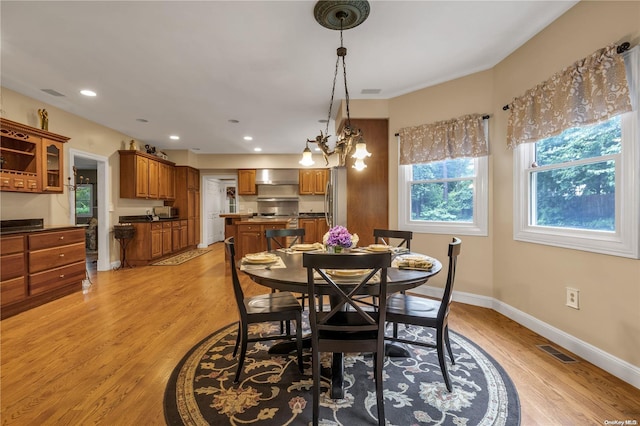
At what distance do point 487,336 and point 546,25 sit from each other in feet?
9.05

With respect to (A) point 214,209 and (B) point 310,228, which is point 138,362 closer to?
(B) point 310,228

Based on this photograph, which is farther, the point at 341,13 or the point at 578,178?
the point at 578,178

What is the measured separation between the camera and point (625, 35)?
1.81m

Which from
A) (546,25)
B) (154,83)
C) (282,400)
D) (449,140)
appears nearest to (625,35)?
(546,25)

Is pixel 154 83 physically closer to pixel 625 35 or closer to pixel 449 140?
pixel 449 140

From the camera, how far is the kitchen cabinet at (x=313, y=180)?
7.71 meters

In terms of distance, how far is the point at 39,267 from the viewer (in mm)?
3264

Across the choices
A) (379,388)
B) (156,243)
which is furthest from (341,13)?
(156,243)

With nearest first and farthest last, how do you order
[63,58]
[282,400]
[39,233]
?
1. [282,400]
2. [63,58]
3. [39,233]

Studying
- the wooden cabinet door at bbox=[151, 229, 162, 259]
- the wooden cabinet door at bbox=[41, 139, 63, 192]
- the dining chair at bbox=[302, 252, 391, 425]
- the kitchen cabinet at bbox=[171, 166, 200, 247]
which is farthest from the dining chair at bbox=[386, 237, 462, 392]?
the kitchen cabinet at bbox=[171, 166, 200, 247]

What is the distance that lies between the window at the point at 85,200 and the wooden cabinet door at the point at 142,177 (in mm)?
3422

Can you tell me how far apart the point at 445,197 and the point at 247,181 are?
569cm

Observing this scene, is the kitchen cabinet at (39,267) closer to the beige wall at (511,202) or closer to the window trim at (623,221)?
the beige wall at (511,202)

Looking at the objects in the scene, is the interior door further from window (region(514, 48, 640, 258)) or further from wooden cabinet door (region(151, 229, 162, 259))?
window (region(514, 48, 640, 258))
